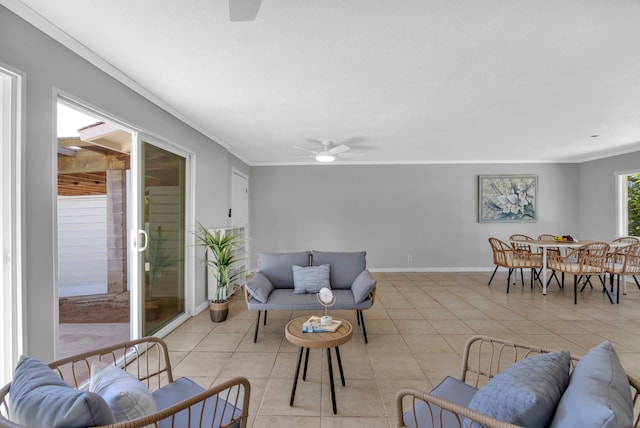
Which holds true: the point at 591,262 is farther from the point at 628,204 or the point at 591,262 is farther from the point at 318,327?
the point at 318,327

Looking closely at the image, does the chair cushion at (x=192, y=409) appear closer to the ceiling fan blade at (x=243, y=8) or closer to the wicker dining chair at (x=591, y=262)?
the ceiling fan blade at (x=243, y=8)

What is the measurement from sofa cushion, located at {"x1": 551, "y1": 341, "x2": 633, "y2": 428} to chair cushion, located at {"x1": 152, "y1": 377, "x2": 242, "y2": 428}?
1.19 m

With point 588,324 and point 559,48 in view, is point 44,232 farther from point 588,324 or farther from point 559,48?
point 588,324

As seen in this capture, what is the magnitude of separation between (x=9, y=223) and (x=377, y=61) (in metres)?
2.56

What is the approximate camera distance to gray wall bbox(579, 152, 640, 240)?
5.45 meters

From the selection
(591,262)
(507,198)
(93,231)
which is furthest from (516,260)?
(93,231)

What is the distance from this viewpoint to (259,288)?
3.02m

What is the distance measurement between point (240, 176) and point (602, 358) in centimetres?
567

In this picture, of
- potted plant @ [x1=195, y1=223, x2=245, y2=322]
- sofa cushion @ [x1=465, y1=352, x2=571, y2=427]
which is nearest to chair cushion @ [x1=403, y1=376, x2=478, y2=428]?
sofa cushion @ [x1=465, y1=352, x2=571, y2=427]

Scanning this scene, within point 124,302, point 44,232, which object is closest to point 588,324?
point 44,232

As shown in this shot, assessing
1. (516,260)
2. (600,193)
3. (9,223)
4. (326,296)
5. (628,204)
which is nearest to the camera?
(9,223)

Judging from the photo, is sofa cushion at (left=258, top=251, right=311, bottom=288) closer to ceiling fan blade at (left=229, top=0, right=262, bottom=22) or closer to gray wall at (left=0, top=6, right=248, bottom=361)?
gray wall at (left=0, top=6, right=248, bottom=361)

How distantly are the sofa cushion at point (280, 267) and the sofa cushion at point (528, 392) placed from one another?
8.34ft

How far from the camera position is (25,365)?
1010mm
